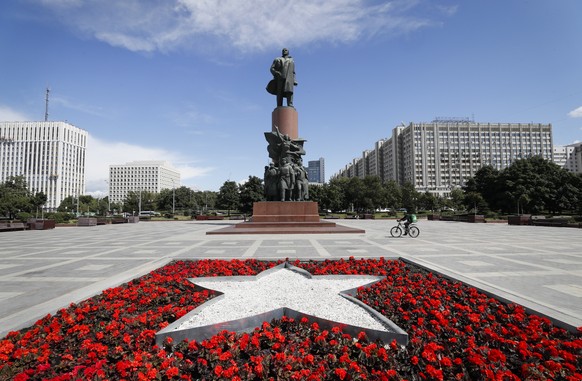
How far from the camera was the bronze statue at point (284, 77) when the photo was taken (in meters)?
24.1

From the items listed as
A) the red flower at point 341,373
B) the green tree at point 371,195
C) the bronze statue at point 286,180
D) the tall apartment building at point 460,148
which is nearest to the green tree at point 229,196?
the green tree at point 371,195

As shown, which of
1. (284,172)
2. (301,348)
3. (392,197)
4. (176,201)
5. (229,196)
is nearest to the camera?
(301,348)

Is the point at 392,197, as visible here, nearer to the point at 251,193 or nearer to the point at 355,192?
the point at 355,192

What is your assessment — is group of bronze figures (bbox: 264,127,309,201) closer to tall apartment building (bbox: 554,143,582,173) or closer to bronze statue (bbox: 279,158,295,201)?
bronze statue (bbox: 279,158,295,201)

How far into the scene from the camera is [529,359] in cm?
307

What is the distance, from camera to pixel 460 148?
120688 mm

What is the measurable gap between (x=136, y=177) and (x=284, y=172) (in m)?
152

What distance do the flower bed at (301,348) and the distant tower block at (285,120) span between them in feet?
64.3

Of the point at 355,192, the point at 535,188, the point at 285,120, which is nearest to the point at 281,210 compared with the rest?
the point at 285,120

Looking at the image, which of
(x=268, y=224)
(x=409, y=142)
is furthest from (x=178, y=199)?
(x=409, y=142)

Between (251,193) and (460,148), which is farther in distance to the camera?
(460,148)

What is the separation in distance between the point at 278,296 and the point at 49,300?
4.04 m

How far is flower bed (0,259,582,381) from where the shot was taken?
2814 millimetres

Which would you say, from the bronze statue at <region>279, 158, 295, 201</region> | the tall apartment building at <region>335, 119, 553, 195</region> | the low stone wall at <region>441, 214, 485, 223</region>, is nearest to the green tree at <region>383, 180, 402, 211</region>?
the low stone wall at <region>441, 214, 485, 223</region>
